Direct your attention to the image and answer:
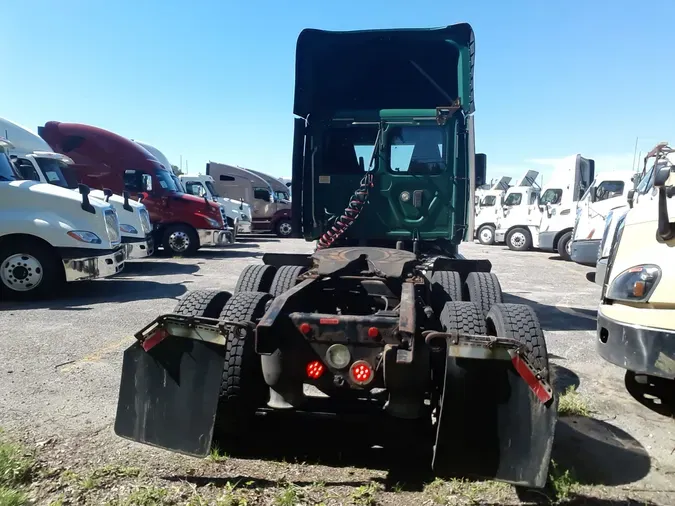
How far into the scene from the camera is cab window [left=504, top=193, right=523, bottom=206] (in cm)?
1981

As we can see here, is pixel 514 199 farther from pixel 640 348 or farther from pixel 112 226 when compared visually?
pixel 640 348

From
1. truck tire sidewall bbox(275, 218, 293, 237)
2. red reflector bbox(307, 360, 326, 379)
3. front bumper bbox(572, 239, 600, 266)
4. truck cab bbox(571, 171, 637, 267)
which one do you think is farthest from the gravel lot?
truck tire sidewall bbox(275, 218, 293, 237)

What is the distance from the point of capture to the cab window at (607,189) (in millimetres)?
13758

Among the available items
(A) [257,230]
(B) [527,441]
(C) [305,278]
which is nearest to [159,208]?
(A) [257,230]

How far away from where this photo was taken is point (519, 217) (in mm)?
19297

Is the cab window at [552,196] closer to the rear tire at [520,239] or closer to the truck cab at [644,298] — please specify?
the rear tire at [520,239]

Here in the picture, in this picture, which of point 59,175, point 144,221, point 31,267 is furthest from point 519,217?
point 31,267

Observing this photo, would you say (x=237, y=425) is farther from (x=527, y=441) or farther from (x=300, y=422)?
(x=527, y=441)

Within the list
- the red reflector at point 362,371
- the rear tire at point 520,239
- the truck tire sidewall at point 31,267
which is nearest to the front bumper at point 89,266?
the truck tire sidewall at point 31,267

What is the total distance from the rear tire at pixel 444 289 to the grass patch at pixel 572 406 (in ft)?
3.75

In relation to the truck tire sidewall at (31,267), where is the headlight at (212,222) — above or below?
above

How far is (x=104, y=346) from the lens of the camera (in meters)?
5.59

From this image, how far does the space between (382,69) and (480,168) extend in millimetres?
1875

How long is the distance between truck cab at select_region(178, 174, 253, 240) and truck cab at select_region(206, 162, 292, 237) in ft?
4.30
